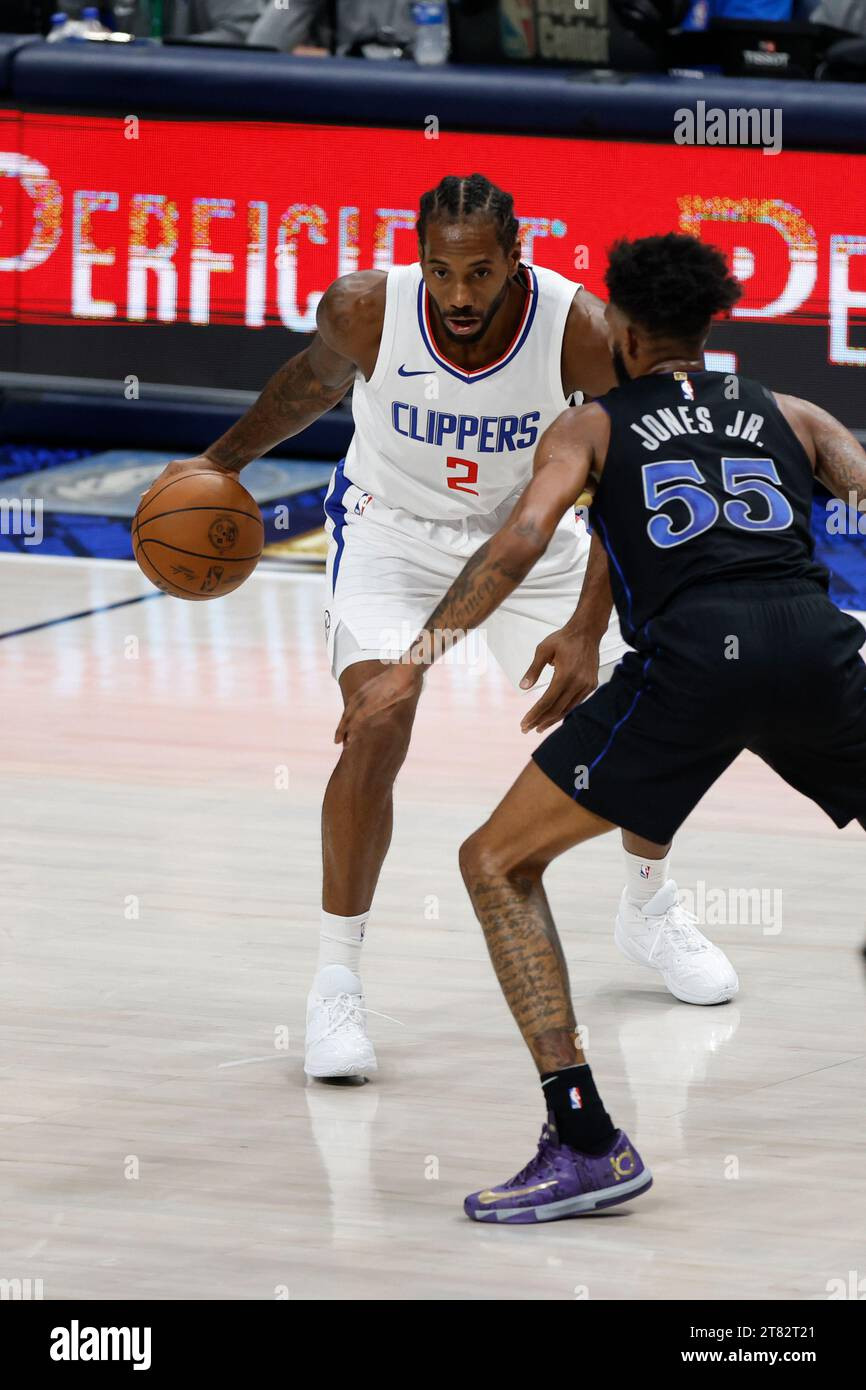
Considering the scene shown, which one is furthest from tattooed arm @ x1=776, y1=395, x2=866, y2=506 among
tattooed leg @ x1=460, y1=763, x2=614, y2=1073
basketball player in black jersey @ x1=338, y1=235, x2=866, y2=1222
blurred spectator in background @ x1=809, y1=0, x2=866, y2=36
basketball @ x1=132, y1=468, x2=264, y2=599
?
blurred spectator in background @ x1=809, y1=0, x2=866, y2=36

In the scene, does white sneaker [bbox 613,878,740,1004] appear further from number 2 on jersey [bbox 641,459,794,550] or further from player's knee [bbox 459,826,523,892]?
number 2 on jersey [bbox 641,459,794,550]

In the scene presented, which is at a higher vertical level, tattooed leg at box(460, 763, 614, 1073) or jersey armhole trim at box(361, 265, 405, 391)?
jersey armhole trim at box(361, 265, 405, 391)

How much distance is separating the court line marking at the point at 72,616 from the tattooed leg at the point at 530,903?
5.05 meters

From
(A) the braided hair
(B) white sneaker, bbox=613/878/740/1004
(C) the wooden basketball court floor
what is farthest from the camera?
(B) white sneaker, bbox=613/878/740/1004

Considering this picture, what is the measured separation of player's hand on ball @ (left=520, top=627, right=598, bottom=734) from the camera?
4.24m

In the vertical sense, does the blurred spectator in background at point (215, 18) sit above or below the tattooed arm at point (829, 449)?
below

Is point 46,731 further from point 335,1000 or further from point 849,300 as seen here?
point 849,300

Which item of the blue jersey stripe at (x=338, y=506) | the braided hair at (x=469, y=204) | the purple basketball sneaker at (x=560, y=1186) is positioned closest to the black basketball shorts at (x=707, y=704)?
the purple basketball sneaker at (x=560, y=1186)

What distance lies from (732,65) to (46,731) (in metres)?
4.55

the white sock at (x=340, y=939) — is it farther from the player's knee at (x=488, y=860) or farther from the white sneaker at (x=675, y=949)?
the player's knee at (x=488, y=860)

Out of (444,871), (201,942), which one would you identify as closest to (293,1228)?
(201,942)

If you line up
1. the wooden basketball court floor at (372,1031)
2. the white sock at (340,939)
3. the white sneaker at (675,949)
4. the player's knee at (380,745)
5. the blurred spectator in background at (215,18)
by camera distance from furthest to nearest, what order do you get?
1. the blurred spectator in background at (215,18)
2. the white sneaker at (675,949)
3. the white sock at (340,939)
4. the player's knee at (380,745)
5. the wooden basketball court floor at (372,1031)

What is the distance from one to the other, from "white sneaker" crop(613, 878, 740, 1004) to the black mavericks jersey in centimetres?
136

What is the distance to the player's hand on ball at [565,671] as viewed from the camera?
4238 mm
